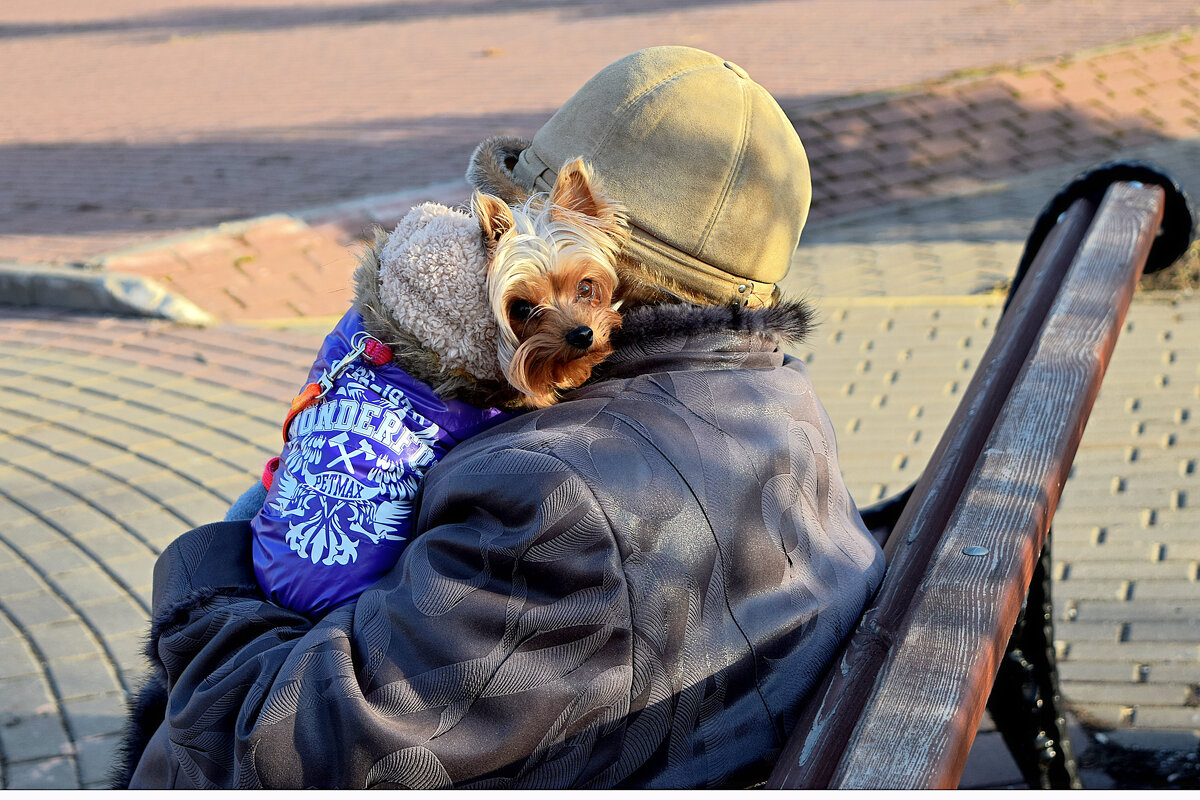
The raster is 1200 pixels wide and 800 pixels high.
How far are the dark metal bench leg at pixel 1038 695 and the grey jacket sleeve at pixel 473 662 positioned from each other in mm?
1332

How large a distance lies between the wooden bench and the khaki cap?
50 centimetres

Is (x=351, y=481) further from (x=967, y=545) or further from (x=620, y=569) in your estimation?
(x=967, y=545)

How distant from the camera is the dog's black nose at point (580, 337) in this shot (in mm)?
1485

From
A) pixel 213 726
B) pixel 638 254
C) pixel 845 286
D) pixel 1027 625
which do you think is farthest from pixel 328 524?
pixel 845 286

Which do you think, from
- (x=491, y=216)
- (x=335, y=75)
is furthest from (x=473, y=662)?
(x=335, y=75)

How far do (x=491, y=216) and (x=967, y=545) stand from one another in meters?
0.81

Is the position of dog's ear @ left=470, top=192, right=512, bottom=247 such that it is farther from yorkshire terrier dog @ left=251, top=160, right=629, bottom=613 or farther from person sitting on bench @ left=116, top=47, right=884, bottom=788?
person sitting on bench @ left=116, top=47, right=884, bottom=788

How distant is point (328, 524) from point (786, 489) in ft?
2.11

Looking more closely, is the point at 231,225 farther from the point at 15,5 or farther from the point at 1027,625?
the point at 15,5

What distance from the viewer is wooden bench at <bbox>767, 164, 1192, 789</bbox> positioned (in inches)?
49.1

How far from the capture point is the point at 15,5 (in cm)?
1595

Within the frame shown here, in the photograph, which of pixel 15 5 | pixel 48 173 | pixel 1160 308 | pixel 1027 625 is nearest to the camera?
pixel 1027 625

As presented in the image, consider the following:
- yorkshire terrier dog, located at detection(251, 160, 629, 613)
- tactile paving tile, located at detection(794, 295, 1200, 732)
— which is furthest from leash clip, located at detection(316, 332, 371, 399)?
tactile paving tile, located at detection(794, 295, 1200, 732)

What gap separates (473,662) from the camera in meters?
1.33
